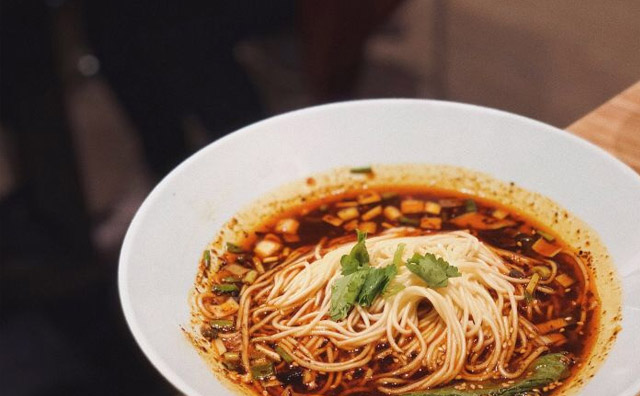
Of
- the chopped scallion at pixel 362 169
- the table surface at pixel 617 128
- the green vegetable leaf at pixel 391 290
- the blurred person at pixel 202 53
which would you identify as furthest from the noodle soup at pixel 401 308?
the blurred person at pixel 202 53

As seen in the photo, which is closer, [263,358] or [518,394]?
[518,394]

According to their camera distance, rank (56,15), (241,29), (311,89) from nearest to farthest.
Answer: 1. (56,15)
2. (241,29)
3. (311,89)

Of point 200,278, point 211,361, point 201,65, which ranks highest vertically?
point 201,65

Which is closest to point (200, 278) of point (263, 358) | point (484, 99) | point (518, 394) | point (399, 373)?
point (263, 358)

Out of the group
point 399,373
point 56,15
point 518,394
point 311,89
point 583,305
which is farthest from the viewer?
point 311,89

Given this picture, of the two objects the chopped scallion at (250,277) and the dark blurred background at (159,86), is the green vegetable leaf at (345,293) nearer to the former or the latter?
the chopped scallion at (250,277)

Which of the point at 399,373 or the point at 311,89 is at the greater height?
the point at 311,89

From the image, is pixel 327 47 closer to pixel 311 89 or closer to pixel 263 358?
pixel 311 89
